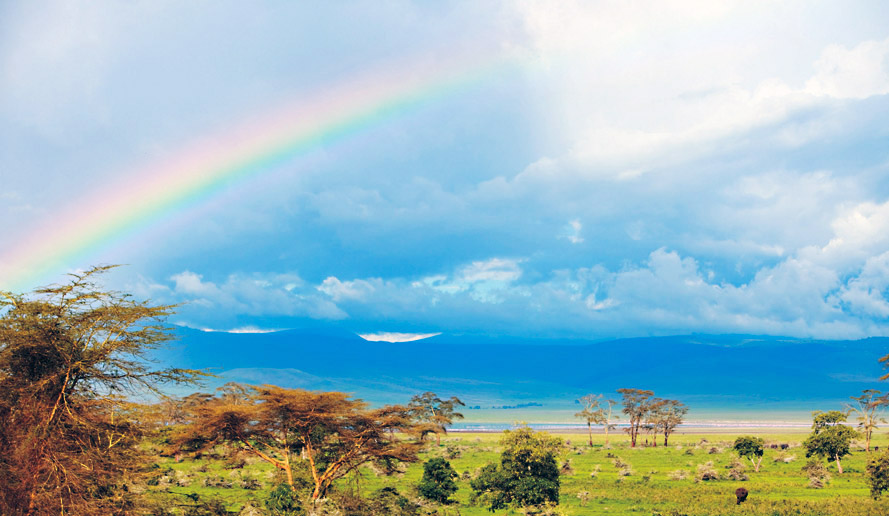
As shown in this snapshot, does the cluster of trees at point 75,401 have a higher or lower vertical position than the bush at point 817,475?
higher

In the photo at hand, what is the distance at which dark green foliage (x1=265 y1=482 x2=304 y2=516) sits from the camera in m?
31.7

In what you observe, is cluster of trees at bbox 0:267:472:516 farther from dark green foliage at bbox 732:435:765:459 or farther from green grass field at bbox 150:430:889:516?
dark green foliage at bbox 732:435:765:459

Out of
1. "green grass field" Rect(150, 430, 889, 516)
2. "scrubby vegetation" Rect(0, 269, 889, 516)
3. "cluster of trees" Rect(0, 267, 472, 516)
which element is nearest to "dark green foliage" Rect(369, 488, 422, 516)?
"scrubby vegetation" Rect(0, 269, 889, 516)

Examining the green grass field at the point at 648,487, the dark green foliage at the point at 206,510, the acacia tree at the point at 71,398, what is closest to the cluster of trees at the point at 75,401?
the acacia tree at the point at 71,398

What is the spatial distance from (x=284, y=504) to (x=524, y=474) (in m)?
13.0

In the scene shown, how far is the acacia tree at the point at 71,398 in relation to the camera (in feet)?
56.3

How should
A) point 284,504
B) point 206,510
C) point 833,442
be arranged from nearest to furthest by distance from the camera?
1. point 284,504
2. point 206,510
3. point 833,442

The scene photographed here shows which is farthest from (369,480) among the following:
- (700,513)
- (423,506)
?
(700,513)

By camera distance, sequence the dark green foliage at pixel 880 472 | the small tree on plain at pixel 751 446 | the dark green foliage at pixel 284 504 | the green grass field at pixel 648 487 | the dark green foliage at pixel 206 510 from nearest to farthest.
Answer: the dark green foliage at pixel 284 504, the dark green foliage at pixel 880 472, the dark green foliage at pixel 206 510, the green grass field at pixel 648 487, the small tree on plain at pixel 751 446

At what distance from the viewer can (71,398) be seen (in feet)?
63.7

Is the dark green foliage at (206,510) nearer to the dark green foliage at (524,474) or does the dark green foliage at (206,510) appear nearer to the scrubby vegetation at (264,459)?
the scrubby vegetation at (264,459)

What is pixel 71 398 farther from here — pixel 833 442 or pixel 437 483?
pixel 833 442

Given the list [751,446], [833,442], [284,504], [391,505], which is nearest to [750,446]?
[751,446]

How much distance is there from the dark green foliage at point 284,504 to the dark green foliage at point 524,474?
9993 mm
